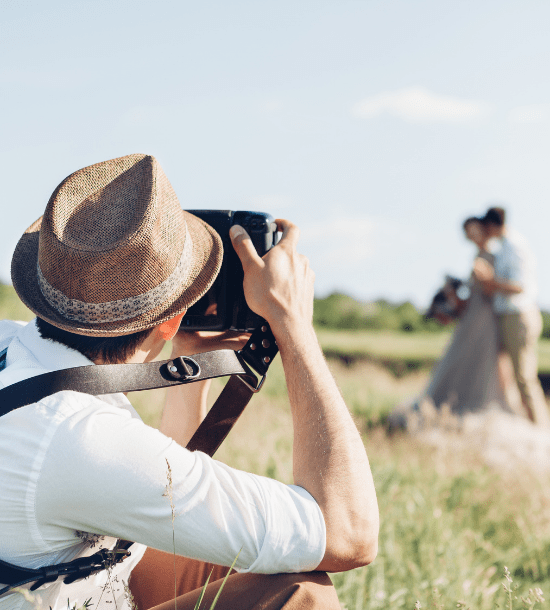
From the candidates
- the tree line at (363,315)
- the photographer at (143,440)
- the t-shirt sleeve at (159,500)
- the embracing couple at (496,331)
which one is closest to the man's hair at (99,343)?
the photographer at (143,440)

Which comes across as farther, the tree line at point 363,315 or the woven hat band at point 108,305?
the tree line at point 363,315

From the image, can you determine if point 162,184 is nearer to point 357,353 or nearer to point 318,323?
point 357,353

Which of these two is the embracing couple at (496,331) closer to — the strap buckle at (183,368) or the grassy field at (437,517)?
the grassy field at (437,517)

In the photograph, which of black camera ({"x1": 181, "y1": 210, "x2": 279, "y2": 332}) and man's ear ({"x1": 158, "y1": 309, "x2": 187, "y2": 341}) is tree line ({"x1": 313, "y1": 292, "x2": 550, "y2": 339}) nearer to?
black camera ({"x1": 181, "y1": 210, "x2": 279, "y2": 332})

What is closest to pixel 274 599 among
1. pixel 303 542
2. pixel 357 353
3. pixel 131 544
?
pixel 303 542

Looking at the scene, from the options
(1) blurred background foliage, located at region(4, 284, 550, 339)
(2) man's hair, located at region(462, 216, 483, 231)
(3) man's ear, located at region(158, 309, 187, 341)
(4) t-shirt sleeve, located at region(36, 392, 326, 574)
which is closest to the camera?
(4) t-shirt sleeve, located at region(36, 392, 326, 574)

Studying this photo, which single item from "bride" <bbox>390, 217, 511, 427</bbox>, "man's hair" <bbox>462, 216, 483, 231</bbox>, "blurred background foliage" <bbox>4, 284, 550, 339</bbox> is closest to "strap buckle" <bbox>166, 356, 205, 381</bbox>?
"bride" <bbox>390, 217, 511, 427</bbox>

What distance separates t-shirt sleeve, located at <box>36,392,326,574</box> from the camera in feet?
3.48

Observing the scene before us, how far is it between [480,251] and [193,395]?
4.55 m

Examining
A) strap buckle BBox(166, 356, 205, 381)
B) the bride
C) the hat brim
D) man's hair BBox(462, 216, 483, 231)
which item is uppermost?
the hat brim

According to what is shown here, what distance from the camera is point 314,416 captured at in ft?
Answer: 4.60

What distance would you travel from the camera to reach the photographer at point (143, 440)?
1084 mm

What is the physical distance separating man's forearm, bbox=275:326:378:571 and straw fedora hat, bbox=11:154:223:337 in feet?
0.99

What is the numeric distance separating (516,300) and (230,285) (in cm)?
468
